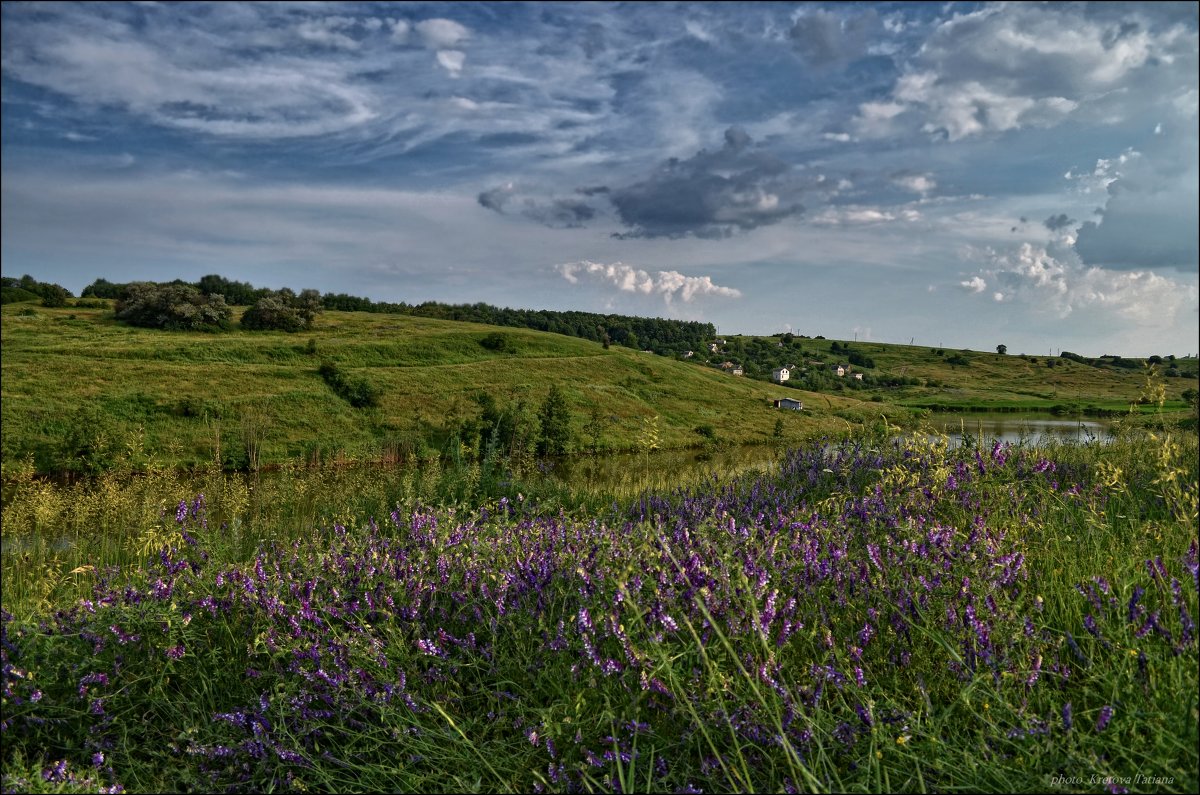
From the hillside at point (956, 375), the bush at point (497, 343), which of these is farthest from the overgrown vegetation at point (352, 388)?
the hillside at point (956, 375)

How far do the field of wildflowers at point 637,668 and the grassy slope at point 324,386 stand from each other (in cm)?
2691

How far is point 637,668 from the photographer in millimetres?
2928

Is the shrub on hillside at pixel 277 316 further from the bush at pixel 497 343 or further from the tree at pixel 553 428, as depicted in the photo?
the tree at pixel 553 428

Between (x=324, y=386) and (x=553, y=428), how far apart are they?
20578 millimetres

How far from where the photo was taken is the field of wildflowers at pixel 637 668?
8.50 feet

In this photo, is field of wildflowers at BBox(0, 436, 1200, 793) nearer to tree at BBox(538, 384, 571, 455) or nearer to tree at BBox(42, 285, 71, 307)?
tree at BBox(538, 384, 571, 455)

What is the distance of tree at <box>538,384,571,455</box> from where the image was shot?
130ft

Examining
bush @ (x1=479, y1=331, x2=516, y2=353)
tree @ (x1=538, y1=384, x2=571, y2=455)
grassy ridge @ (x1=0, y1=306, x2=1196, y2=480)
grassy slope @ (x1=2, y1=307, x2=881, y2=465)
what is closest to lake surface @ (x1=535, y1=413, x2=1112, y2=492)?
grassy ridge @ (x1=0, y1=306, x2=1196, y2=480)

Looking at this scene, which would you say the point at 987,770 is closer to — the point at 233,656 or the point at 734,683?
the point at 734,683

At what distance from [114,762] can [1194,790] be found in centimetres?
438

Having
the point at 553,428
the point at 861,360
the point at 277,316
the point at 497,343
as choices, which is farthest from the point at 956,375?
the point at 277,316

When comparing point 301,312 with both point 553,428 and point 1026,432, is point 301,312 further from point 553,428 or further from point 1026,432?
point 1026,432

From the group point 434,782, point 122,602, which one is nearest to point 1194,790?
point 434,782

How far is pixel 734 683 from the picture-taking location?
2.90m
